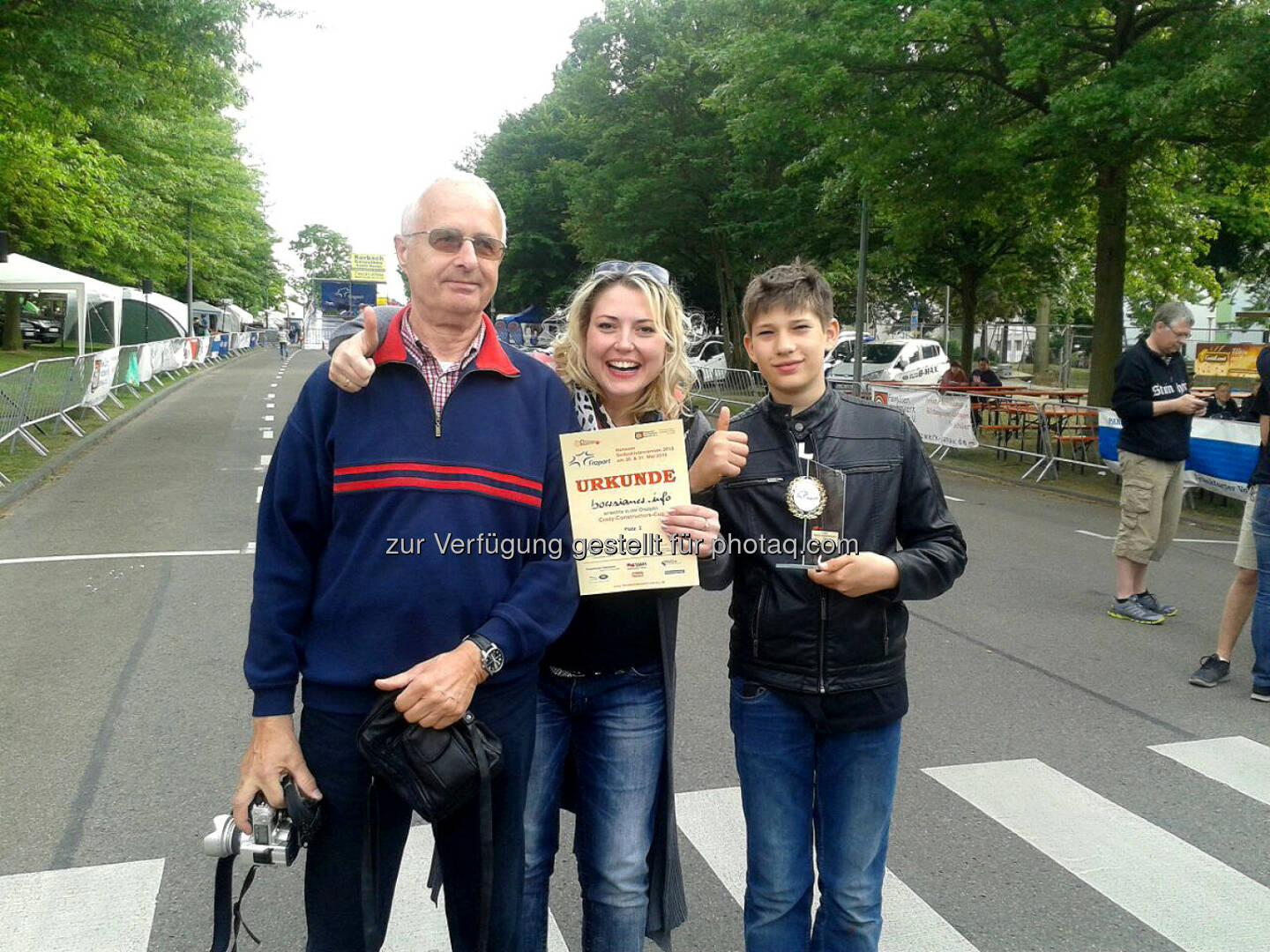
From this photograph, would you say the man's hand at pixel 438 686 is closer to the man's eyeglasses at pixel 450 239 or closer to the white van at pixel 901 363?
the man's eyeglasses at pixel 450 239

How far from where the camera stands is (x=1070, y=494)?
13.8 metres

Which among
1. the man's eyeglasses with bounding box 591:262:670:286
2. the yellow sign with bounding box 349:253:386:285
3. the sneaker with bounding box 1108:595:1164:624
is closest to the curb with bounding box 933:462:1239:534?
the sneaker with bounding box 1108:595:1164:624

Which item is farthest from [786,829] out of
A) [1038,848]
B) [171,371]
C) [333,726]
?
[171,371]

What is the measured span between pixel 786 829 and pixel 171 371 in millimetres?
32788

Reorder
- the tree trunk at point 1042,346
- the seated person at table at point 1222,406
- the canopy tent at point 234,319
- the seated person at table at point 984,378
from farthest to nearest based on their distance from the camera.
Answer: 1. the canopy tent at point 234,319
2. the tree trunk at point 1042,346
3. the seated person at table at point 984,378
4. the seated person at table at point 1222,406

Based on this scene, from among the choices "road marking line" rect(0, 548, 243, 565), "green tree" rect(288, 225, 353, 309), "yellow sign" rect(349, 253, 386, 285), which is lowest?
"road marking line" rect(0, 548, 243, 565)

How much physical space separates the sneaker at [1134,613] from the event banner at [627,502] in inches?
232

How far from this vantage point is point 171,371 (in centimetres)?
3164

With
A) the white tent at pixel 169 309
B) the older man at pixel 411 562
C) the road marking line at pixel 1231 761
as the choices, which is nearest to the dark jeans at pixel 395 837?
the older man at pixel 411 562

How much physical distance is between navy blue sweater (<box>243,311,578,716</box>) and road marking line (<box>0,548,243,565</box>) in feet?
Answer: 24.4

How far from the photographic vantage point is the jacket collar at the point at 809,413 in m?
2.54

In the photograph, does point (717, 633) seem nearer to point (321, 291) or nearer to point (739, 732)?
point (739, 732)

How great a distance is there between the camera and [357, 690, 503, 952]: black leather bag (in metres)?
2.03

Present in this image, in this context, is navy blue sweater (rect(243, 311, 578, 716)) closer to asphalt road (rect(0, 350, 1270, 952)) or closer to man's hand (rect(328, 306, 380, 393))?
man's hand (rect(328, 306, 380, 393))
